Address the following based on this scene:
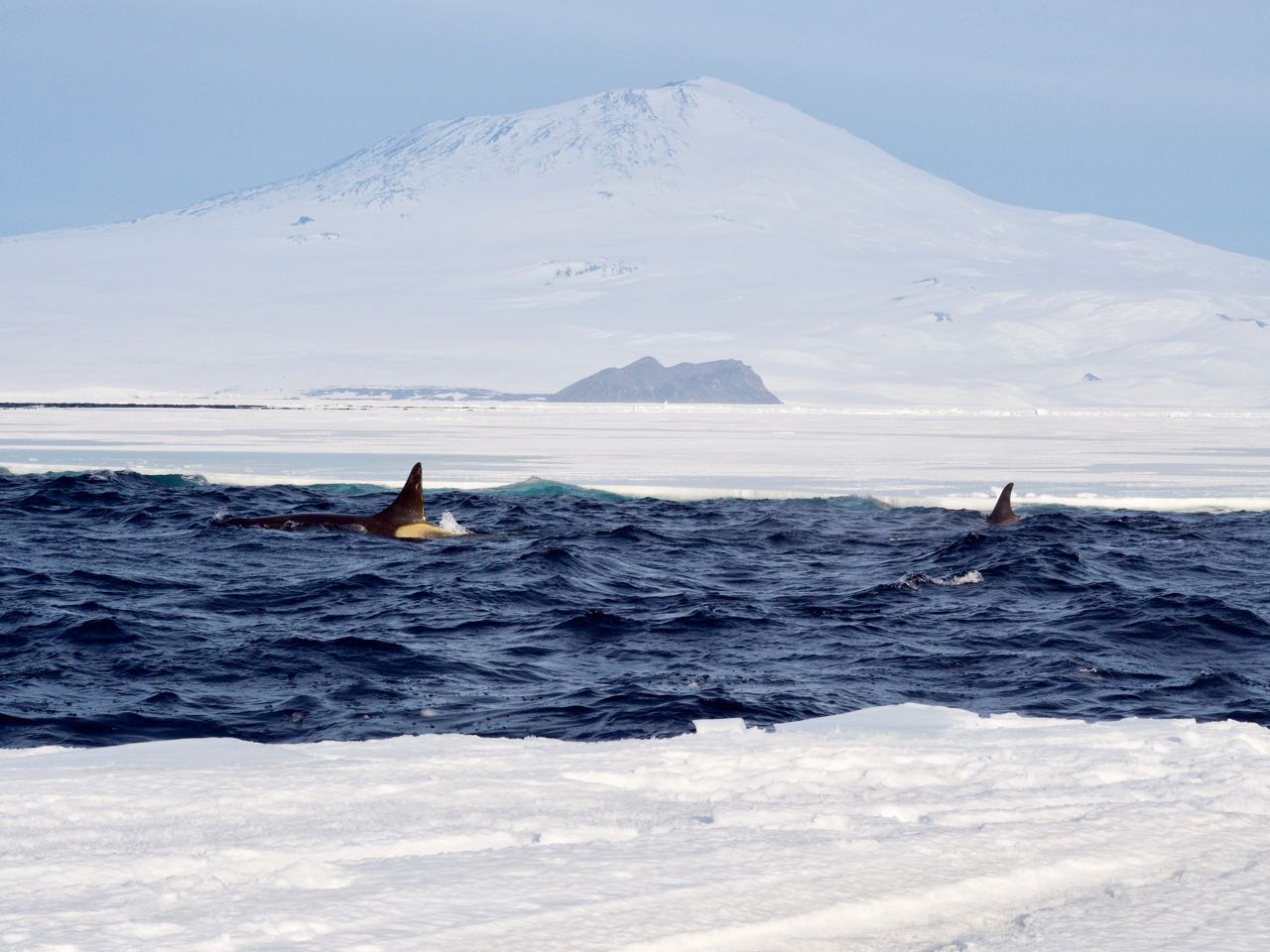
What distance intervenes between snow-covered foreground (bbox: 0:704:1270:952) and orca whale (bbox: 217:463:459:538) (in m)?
11.4

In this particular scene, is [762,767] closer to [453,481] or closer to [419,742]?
[419,742]

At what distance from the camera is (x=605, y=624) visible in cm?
1298

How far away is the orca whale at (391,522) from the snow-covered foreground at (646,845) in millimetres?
11444

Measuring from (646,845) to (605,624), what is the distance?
7826mm

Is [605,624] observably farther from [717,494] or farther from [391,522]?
[717,494]

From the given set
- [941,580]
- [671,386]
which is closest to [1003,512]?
[941,580]

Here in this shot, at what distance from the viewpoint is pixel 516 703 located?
9641 mm

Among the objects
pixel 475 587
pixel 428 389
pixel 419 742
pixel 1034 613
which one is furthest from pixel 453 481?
pixel 428 389

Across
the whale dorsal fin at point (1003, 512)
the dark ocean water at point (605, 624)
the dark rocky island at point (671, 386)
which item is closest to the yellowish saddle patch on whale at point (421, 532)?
the dark ocean water at point (605, 624)

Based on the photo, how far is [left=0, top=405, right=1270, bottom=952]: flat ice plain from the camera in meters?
4.38

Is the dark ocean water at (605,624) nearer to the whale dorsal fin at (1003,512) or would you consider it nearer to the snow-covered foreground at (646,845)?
the whale dorsal fin at (1003,512)

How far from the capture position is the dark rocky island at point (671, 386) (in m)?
161

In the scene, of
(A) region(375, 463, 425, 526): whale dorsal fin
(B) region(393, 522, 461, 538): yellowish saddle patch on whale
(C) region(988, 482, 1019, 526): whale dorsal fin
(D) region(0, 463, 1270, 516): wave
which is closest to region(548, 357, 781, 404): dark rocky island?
(D) region(0, 463, 1270, 516): wave

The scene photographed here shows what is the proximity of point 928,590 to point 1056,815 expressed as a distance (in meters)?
9.27
